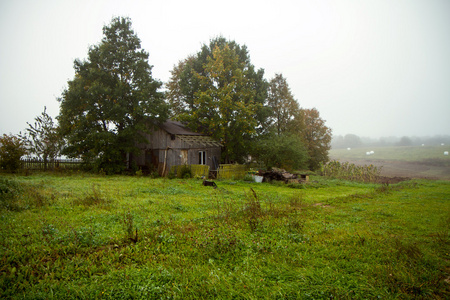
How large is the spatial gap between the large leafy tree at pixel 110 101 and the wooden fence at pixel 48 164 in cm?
310

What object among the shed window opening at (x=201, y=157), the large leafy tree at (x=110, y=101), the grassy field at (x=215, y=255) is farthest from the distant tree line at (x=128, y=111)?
the grassy field at (x=215, y=255)

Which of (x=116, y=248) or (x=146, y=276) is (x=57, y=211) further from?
(x=146, y=276)

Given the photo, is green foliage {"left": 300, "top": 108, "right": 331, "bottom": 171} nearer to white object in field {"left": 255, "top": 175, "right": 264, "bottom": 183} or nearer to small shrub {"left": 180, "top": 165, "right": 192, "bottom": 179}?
white object in field {"left": 255, "top": 175, "right": 264, "bottom": 183}

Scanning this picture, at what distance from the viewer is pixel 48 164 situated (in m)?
23.3

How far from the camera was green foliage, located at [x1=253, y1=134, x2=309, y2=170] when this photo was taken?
80.8 ft

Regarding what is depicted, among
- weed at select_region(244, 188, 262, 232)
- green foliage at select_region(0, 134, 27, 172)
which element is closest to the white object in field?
weed at select_region(244, 188, 262, 232)

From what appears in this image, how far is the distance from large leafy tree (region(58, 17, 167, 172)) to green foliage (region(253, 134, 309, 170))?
38.1ft

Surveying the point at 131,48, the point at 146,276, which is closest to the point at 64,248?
the point at 146,276

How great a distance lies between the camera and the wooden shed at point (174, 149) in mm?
23109

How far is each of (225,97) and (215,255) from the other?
19706 mm

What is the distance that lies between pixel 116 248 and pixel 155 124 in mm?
21005

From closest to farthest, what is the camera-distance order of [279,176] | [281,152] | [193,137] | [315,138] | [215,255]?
[215,255] → [279,176] → [193,137] → [281,152] → [315,138]

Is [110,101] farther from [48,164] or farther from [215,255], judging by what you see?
[215,255]

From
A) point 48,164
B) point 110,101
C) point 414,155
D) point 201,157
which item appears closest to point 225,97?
point 201,157
